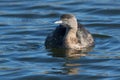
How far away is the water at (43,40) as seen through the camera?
15.8m

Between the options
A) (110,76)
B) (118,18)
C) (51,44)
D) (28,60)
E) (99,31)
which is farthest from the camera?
(118,18)

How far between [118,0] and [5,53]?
645cm

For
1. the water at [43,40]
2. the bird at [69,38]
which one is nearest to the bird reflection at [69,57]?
the water at [43,40]

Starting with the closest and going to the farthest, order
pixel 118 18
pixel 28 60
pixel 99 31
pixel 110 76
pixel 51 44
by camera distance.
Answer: pixel 110 76 → pixel 28 60 → pixel 51 44 → pixel 99 31 → pixel 118 18

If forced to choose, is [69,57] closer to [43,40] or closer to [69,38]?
[69,38]

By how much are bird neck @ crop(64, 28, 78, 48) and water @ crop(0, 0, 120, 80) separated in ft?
1.35

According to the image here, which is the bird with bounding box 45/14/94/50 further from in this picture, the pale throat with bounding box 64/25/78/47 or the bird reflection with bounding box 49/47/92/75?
the bird reflection with bounding box 49/47/92/75

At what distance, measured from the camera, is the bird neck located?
724 inches

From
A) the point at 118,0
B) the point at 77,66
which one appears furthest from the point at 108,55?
the point at 118,0

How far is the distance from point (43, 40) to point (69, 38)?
2.83 ft

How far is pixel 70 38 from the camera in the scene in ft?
60.6

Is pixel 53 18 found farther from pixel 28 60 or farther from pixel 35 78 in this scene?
pixel 35 78

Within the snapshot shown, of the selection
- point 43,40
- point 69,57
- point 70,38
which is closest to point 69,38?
point 70,38

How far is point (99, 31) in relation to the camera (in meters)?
19.7
